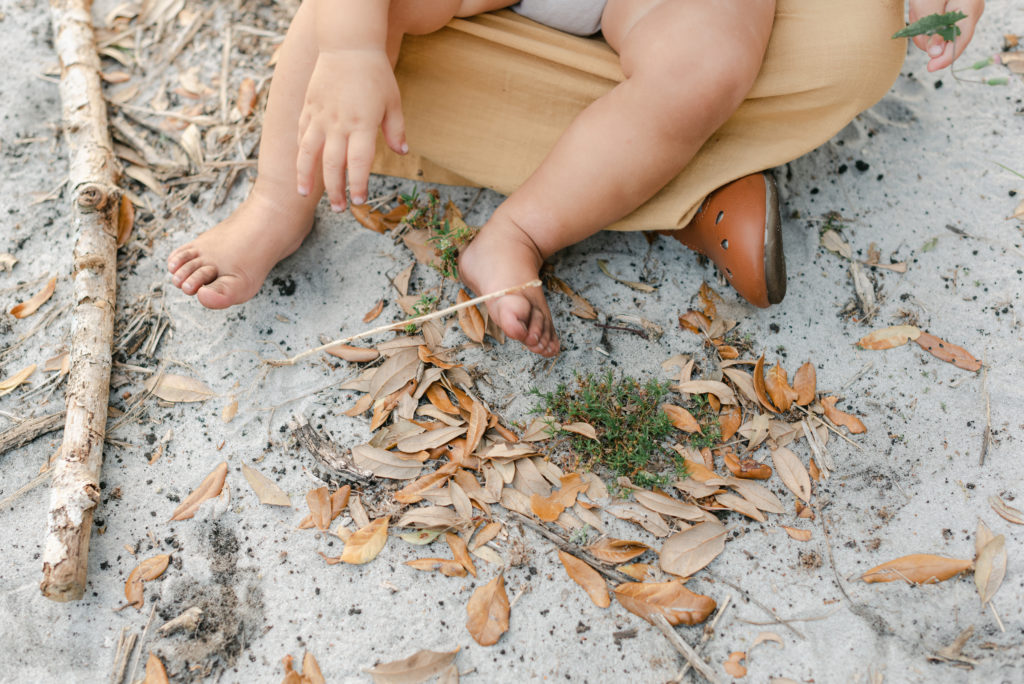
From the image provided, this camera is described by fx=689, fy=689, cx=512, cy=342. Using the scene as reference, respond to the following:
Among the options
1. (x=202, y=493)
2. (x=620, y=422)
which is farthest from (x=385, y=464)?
(x=620, y=422)

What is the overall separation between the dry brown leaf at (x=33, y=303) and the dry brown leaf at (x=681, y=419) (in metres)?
1.54

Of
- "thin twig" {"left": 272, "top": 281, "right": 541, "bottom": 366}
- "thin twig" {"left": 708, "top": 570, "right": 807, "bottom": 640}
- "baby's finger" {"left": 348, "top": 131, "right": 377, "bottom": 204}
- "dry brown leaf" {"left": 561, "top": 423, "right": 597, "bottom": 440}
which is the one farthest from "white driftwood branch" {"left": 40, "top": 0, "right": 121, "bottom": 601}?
"thin twig" {"left": 708, "top": 570, "right": 807, "bottom": 640}

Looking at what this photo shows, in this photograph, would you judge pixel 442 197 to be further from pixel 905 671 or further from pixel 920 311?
pixel 905 671

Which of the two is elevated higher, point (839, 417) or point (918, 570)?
point (839, 417)

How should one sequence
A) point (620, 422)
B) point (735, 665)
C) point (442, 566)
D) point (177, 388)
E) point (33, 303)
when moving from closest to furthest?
1. point (735, 665)
2. point (442, 566)
3. point (620, 422)
4. point (177, 388)
5. point (33, 303)

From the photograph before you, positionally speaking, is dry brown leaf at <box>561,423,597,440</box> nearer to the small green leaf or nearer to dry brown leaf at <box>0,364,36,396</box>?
the small green leaf

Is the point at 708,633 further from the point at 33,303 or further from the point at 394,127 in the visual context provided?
the point at 33,303

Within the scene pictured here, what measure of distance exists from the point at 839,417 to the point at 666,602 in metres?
0.56

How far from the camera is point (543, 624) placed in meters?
1.32

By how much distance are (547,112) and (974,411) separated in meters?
1.17

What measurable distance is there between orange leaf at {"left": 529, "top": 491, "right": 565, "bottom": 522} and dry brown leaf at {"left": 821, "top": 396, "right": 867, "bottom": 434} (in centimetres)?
62

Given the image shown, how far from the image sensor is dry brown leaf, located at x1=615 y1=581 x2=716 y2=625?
4.30 feet

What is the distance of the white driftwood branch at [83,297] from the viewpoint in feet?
4.39

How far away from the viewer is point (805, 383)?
1.55m
